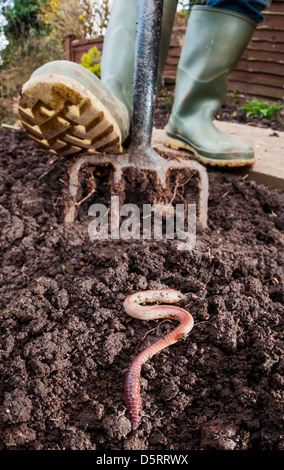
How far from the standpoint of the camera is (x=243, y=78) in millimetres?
5625

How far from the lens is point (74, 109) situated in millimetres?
1533

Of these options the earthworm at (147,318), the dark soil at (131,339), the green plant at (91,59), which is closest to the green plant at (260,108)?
the green plant at (91,59)

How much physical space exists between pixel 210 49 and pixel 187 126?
0.47m

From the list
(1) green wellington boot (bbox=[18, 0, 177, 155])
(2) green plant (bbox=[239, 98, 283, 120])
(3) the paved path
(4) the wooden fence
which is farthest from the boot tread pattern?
(4) the wooden fence

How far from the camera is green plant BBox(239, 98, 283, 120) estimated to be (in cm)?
497

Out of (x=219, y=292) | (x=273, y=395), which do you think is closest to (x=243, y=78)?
(x=219, y=292)

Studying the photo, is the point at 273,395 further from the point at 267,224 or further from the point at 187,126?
the point at 187,126

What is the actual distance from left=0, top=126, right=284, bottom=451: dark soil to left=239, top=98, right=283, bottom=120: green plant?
3.34 m

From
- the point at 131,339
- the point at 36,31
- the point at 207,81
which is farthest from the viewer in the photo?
the point at 36,31

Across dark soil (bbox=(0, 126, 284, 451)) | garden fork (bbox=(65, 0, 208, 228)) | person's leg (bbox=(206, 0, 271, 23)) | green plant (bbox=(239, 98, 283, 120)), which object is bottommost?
dark soil (bbox=(0, 126, 284, 451))

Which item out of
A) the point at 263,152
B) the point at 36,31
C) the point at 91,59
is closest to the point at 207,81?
the point at 263,152

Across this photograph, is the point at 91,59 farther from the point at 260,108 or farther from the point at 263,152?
the point at 263,152

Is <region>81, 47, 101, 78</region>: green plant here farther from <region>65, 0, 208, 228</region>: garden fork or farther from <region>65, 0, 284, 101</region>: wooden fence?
<region>65, 0, 208, 228</region>: garden fork

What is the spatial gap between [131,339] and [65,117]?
2.87 feet
